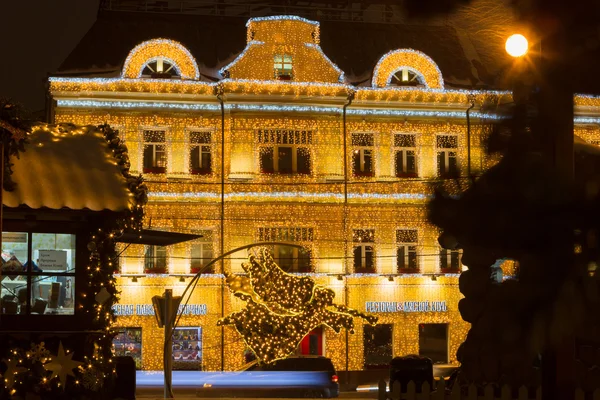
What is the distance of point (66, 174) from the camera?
59.5 feet

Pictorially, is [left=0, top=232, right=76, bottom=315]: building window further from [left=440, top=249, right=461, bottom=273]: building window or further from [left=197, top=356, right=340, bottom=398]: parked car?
[left=440, top=249, right=461, bottom=273]: building window

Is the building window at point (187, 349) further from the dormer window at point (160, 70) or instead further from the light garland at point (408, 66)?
the light garland at point (408, 66)

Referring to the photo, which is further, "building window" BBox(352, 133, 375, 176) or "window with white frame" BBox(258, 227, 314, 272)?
"building window" BBox(352, 133, 375, 176)

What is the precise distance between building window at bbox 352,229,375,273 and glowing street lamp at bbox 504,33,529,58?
2926 cm

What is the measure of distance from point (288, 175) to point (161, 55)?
6467mm

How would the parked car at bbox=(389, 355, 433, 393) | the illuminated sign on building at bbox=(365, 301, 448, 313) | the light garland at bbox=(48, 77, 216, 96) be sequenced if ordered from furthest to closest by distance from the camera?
the illuminated sign on building at bbox=(365, 301, 448, 313) < the light garland at bbox=(48, 77, 216, 96) < the parked car at bbox=(389, 355, 433, 393)

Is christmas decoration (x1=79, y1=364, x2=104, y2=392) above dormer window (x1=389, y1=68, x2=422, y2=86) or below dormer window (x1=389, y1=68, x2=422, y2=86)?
below

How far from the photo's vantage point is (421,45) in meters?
44.1

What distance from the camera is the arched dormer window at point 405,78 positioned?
41719mm

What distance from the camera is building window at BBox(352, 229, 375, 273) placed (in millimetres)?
40750

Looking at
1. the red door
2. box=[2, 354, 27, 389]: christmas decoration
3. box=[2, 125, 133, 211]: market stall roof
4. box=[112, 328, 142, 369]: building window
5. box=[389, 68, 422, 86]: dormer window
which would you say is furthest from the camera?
box=[389, 68, 422, 86]: dormer window

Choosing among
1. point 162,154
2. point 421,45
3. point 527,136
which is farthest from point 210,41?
point 527,136

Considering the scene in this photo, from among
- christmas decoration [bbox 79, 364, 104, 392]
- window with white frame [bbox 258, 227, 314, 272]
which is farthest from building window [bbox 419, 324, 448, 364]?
christmas decoration [bbox 79, 364, 104, 392]

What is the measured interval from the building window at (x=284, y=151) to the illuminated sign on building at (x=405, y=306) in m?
5.59
